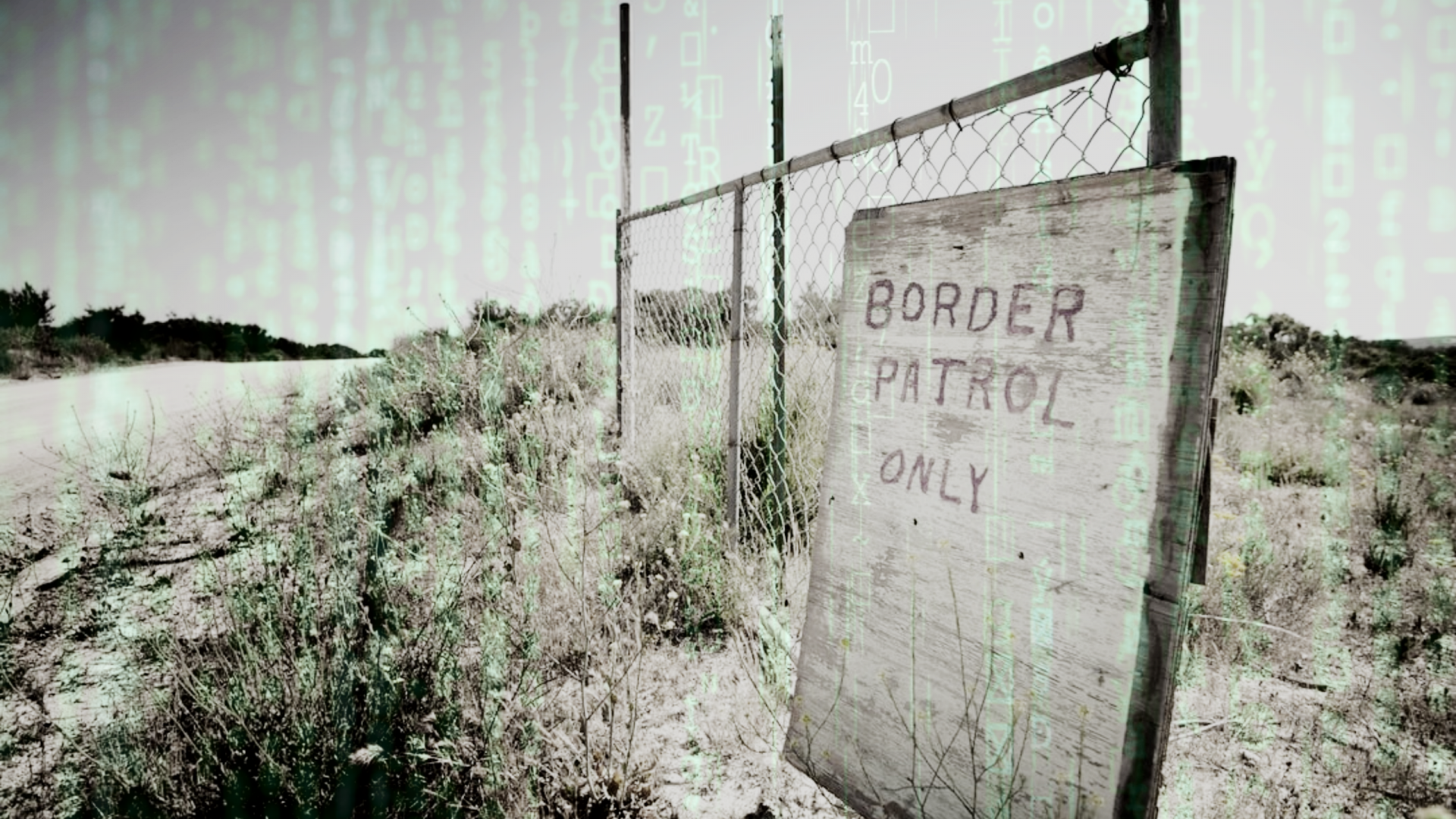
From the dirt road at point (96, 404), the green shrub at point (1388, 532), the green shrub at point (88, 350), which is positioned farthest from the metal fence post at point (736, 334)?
the green shrub at point (88, 350)

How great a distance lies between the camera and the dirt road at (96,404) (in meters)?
4.80

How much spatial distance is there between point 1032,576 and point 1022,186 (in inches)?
31.5

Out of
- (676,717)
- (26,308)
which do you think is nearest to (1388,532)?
(676,717)

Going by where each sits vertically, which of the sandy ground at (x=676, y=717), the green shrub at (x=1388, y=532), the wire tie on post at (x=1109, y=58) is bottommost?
the sandy ground at (x=676, y=717)

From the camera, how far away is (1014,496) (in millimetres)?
1206

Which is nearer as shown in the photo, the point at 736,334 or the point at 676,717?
the point at 676,717

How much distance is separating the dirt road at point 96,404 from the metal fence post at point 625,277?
4.07 m

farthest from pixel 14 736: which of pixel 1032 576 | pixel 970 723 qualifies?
pixel 1032 576

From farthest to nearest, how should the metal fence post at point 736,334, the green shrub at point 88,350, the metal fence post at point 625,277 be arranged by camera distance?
the green shrub at point 88,350
the metal fence post at point 625,277
the metal fence post at point 736,334

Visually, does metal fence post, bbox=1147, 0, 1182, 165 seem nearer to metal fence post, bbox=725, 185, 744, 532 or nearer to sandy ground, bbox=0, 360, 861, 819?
sandy ground, bbox=0, 360, 861, 819

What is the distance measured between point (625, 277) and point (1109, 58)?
3.80 meters

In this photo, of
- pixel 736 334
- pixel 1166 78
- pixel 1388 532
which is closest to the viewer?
pixel 1166 78

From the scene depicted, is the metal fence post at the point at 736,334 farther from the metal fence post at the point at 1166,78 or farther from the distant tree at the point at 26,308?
the distant tree at the point at 26,308

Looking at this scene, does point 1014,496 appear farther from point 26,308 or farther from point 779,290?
point 26,308
